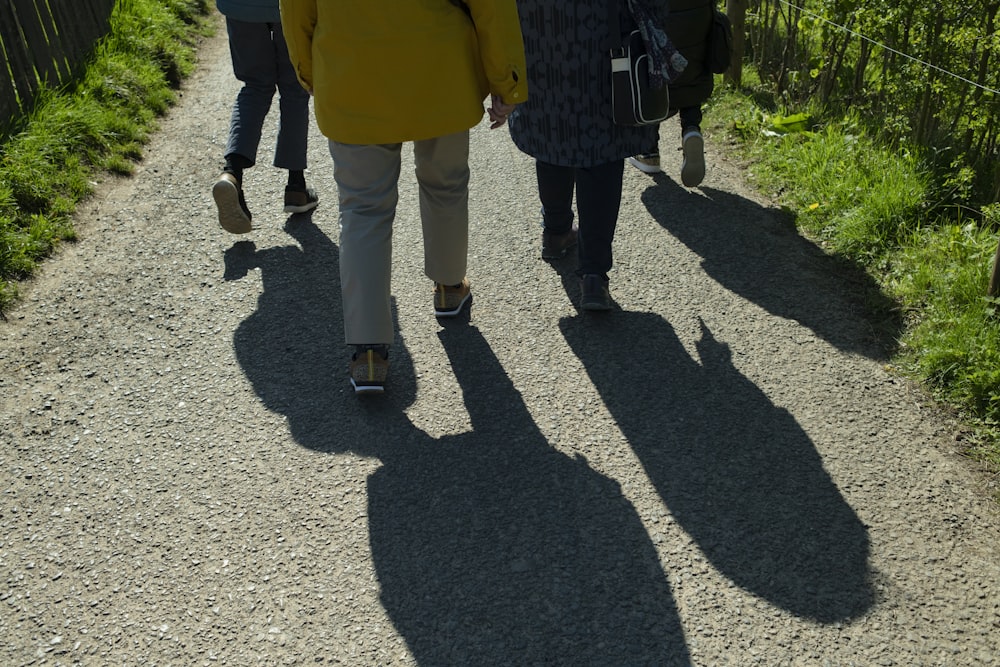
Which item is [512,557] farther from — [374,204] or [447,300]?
[447,300]

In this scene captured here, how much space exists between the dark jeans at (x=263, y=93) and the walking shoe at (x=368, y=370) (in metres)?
1.56

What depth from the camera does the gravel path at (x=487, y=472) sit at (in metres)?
2.53

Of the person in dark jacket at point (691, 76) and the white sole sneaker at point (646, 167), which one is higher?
the person in dark jacket at point (691, 76)

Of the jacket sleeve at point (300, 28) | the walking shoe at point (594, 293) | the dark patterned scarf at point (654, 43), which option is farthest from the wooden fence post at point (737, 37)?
the jacket sleeve at point (300, 28)

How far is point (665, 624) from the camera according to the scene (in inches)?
98.9

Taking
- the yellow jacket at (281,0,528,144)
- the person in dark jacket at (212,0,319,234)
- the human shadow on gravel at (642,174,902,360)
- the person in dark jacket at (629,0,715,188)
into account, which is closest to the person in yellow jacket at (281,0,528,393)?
the yellow jacket at (281,0,528,144)

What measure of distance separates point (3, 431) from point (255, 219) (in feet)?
6.17

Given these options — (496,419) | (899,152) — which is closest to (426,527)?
(496,419)

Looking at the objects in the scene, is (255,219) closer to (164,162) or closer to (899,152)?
(164,162)

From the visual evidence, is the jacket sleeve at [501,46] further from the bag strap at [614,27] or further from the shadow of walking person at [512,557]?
the shadow of walking person at [512,557]

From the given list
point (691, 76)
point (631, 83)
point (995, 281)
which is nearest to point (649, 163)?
point (691, 76)

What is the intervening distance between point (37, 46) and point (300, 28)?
3.66 m

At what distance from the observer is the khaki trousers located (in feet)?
10.8

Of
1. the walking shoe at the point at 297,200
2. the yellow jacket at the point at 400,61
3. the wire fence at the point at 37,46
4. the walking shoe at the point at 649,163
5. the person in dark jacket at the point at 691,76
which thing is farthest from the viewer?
the wire fence at the point at 37,46
